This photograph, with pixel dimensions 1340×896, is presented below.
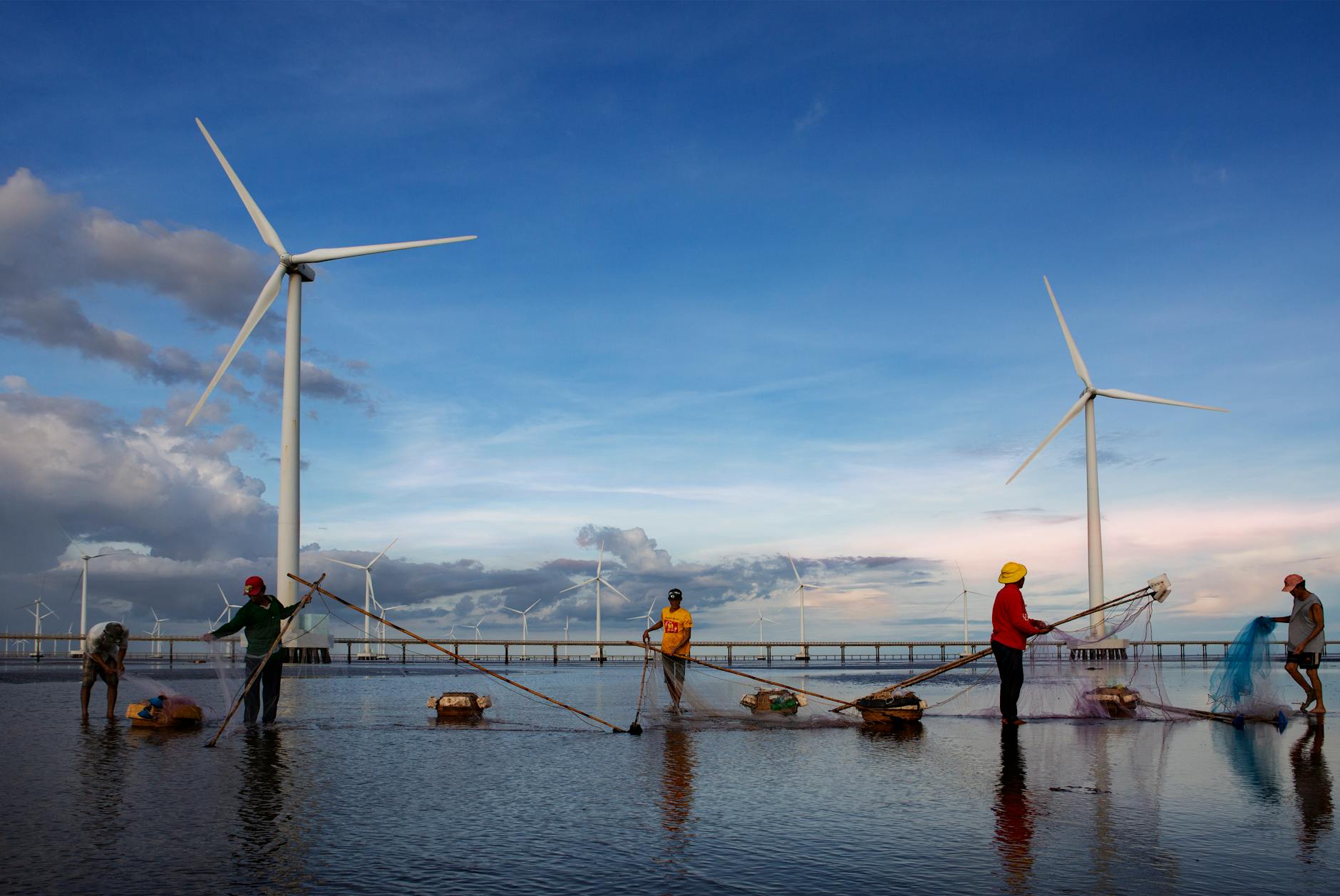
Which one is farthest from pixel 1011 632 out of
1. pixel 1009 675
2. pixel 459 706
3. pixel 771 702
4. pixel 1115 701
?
pixel 459 706

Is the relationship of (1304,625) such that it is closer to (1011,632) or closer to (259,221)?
(1011,632)

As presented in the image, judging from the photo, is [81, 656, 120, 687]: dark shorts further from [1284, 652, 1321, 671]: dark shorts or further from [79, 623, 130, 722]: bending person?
[1284, 652, 1321, 671]: dark shorts

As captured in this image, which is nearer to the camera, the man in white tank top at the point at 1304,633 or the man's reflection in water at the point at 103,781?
the man's reflection in water at the point at 103,781

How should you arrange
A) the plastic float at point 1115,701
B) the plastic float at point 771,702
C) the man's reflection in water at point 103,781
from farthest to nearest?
the plastic float at point 771,702 < the plastic float at point 1115,701 < the man's reflection in water at point 103,781

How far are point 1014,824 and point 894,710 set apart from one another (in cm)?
889

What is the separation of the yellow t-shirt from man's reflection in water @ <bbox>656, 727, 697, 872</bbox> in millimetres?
3907

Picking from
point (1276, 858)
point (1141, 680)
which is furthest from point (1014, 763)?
point (1141, 680)

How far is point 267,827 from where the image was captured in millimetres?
8102

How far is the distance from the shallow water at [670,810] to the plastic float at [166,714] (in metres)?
0.52

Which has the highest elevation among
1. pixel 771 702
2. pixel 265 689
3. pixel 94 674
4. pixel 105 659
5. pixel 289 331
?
pixel 289 331

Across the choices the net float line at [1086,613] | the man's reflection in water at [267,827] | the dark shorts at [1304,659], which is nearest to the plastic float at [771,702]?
the net float line at [1086,613]

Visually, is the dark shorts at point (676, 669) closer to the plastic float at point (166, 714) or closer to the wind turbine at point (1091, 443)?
the plastic float at point (166, 714)

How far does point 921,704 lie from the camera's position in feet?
56.8

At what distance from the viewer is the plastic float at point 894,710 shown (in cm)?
1698
